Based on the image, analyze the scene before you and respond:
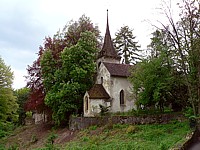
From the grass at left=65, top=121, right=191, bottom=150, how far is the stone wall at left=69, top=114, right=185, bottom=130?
755 mm

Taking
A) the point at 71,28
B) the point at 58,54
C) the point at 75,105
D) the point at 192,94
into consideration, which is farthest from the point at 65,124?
the point at 192,94

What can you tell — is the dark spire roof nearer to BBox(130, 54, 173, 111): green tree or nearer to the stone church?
the stone church

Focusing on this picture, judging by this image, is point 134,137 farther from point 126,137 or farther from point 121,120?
point 121,120

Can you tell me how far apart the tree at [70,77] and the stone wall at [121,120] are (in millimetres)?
2053

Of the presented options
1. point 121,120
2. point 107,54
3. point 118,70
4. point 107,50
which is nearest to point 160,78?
point 121,120

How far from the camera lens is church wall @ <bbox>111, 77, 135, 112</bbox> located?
3362cm

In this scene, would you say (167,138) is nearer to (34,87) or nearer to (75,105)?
(75,105)

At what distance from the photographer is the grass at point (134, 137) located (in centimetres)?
1766

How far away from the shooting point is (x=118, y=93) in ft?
112

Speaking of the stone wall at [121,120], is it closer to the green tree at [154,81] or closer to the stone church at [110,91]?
the green tree at [154,81]

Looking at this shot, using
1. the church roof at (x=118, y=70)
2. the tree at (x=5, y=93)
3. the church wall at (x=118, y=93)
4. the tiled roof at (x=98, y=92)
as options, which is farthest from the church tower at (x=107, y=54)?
the tree at (x=5, y=93)

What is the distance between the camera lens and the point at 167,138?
60.3ft

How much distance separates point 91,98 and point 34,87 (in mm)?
8444

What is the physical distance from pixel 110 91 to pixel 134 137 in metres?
13.1
